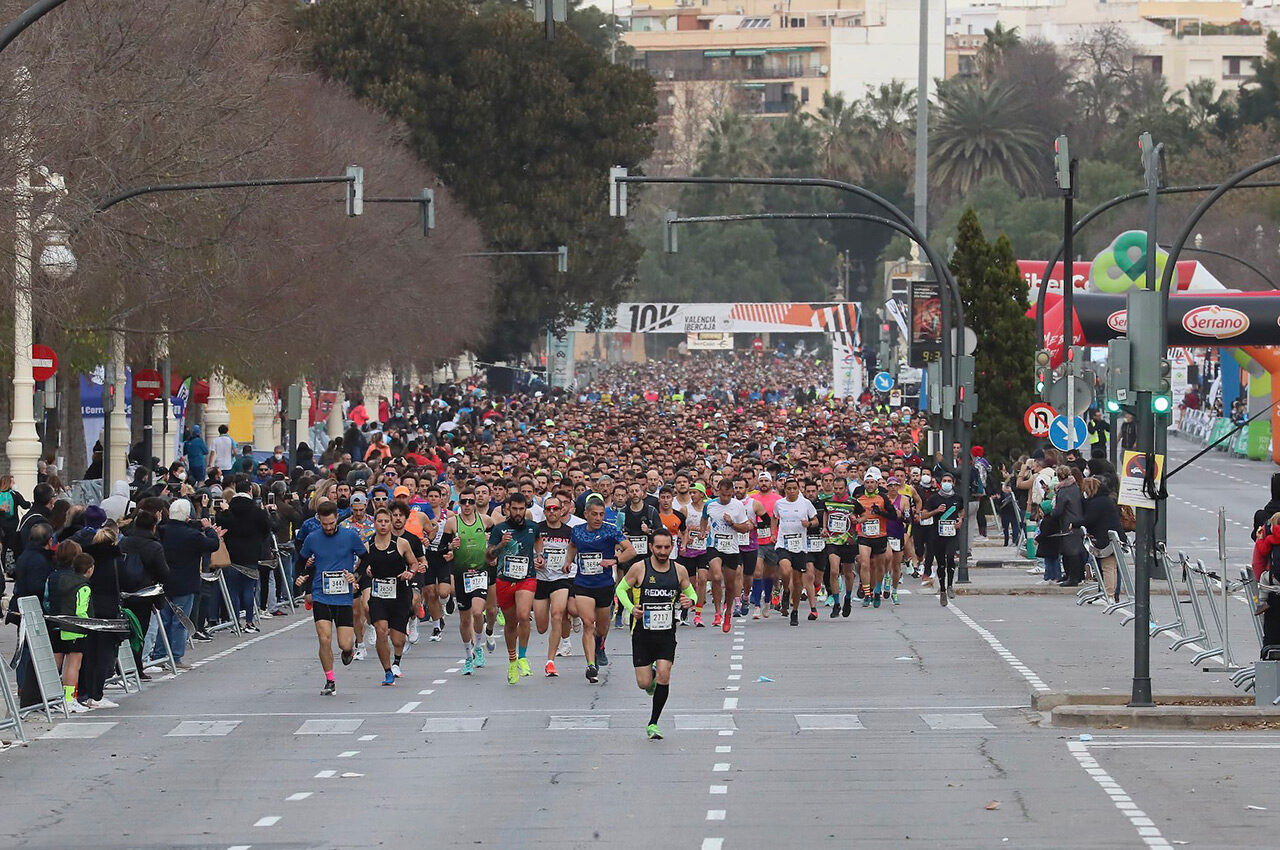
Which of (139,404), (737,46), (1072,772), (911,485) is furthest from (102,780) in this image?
(737,46)

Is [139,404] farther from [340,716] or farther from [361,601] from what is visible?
[340,716]

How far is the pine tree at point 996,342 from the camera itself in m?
45.3

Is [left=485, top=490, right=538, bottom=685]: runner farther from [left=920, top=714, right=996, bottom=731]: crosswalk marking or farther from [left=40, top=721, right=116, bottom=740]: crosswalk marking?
[left=920, top=714, right=996, bottom=731]: crosswalk marking

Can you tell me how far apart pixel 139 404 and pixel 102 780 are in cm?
3556

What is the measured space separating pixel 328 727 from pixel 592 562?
11.6 feet

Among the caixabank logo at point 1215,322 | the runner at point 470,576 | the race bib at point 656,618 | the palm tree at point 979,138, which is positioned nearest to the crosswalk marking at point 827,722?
the race bib at point 656,618

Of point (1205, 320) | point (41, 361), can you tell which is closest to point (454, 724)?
point (41, 361)

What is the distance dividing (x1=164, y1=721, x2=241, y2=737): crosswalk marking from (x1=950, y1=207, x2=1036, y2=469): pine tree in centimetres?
2905

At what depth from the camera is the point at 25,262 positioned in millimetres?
28062

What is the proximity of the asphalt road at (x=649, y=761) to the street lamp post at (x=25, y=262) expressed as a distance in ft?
20.7

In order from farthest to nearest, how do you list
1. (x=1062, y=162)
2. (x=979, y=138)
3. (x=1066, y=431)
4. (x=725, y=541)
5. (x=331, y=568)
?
(x=979, y=138) < (x=1066, y=431) < (x=1062, y=162) < (x=725, y=541) < (x=331, y=568)

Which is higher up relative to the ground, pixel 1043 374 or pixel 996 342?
pixel 996 342

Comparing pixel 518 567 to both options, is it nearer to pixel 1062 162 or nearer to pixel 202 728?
pixel 202 728

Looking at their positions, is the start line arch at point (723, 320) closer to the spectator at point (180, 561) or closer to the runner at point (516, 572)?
the spectator at point (180, 561)
